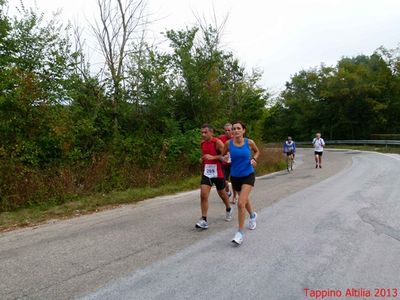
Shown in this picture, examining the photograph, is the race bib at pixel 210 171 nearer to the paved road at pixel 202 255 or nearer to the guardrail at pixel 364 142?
the paved road at pixel 202 255

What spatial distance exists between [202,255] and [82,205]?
4.88m

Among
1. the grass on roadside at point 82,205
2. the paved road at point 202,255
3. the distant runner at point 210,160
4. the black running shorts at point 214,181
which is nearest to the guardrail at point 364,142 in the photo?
the grass on roadside at point 82,205

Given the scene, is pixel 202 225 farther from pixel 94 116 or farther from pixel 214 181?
pixel 94 116

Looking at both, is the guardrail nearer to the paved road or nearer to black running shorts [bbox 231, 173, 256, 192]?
the paved road

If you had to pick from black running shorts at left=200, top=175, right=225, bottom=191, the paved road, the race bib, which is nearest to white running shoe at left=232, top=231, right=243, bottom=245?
the paved road

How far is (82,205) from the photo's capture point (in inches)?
356

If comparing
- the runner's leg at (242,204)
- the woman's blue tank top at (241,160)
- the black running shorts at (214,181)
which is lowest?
the runner's leg at (242,204)

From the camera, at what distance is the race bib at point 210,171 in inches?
271

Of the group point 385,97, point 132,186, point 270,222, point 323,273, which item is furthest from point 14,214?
point 385,97

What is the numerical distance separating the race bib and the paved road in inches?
36.4

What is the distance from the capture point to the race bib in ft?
22.6

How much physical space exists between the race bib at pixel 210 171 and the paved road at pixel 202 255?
0.93 meters

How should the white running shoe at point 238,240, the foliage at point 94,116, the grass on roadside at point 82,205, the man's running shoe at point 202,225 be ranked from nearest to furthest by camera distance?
the white running shoe at point 238,240, the man's running shoe at point 202,225, the grass on roadside at point 82,205, the foliage at point 94,116

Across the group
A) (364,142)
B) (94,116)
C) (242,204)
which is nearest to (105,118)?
(94,116)
